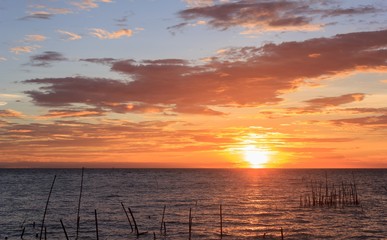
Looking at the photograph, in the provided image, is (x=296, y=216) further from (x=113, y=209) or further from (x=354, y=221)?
(x=113, y=209)

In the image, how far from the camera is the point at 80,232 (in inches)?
1935

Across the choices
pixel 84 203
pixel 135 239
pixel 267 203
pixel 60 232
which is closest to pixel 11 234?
pixel 60 232

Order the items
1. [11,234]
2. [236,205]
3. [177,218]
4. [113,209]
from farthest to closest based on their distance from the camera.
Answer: [236,205], [113,209], [177,218], [11,234]

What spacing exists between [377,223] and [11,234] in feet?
132

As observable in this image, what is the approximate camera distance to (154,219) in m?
59.3

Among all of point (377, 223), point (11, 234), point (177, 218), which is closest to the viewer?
point (11, 234)

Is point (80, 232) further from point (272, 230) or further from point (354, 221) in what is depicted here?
point (354, 221)

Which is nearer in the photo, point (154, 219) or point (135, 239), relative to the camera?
point (135, 239)

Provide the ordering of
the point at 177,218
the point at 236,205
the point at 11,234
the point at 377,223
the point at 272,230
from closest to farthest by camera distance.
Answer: the point at 11,234 → the point at 272,230 → the point at 377,223 → the point at 177,218 → the point at 236,205

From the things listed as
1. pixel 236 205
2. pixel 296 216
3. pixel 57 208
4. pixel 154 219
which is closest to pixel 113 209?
pixel 57 208

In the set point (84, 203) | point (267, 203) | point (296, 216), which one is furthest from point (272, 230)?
point (84, 203)

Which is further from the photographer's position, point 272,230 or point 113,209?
point 113,209

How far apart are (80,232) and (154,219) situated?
12.2m

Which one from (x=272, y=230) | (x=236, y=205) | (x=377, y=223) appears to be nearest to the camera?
(x=272, y=230)
